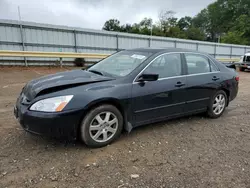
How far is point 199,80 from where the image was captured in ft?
13.0

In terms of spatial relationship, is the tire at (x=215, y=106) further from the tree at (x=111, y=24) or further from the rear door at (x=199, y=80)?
the tree at (x=111, y=24)

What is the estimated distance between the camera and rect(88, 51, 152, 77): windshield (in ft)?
11.2

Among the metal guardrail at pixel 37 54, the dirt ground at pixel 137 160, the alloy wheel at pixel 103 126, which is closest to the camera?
the dirt ground at pixel 137 160

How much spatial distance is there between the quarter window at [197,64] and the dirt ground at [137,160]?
118 centimetres

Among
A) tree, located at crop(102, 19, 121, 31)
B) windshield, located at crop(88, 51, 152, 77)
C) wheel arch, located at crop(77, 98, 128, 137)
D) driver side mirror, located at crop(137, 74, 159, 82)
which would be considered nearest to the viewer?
wheel arch, located at crop(77, 98, 128, 137)

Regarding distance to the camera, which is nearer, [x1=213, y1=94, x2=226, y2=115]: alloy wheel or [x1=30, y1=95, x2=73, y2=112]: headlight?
[x1=30, y1=95, x2=73, y2=112]: headlight

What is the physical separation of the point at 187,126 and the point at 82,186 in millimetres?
2513

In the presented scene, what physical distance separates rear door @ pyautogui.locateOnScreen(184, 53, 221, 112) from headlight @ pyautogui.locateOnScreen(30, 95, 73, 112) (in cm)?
234

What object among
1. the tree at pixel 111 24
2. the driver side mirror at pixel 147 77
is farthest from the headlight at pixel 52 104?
the tree at pixel 111 24

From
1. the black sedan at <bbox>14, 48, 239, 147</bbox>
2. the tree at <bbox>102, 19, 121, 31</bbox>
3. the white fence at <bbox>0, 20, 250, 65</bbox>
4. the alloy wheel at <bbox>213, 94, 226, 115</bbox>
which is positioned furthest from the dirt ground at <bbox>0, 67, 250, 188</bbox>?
the tree at <bbox>102, 19, 121, 31</bbox>

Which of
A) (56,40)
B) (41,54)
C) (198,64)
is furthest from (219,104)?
(56,40)

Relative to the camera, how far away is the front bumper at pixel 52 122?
2.59 m

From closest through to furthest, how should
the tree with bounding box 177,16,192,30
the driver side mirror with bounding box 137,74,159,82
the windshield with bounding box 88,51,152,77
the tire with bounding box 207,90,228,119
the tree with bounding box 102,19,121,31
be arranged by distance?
the driver side mirror with bounding box 137,74,159,82 < the windshield with bounding box 88,51,152,77 < the tire with bounding box 207,90,228,119 < the tree with bounding box 102,19,121,31 < the tree with bounding box 177,16,192,30

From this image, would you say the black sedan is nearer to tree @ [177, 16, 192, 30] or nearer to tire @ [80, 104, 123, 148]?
tire @ [80, 104, 123, 148]
